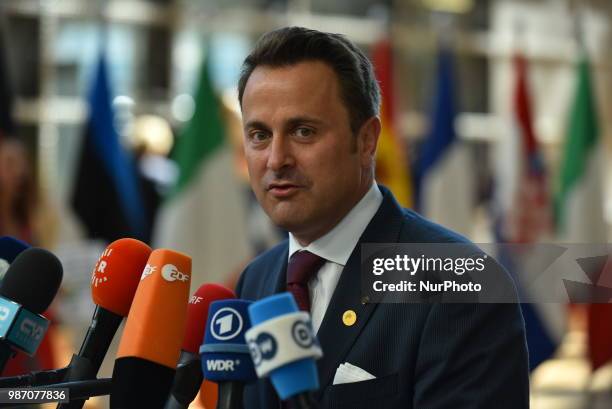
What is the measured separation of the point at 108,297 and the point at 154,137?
6.12 m

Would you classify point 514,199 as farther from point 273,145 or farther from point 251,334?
point 251,334

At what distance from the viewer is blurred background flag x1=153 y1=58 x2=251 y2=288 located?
6.84 m

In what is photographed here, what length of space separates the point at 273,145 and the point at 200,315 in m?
0.31

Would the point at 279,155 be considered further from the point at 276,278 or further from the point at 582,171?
the point at 582,171

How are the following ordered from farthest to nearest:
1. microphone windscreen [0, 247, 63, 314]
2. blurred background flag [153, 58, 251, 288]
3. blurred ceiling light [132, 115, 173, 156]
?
blurred ceiling light [132, 115, 173, 156]
blurred background flag [153, 58, 251, 288]
microphone windscreen [0, 247, 63, 314]

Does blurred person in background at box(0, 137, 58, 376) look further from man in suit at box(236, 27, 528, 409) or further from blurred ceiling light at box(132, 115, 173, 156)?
man in suit at box(236, 27, 528, 409)

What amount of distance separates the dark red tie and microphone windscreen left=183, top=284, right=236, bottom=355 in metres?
0.22

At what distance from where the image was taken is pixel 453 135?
25.5 ft

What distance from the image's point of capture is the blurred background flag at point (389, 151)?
7.36 meters

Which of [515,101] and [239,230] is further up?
[515,101]

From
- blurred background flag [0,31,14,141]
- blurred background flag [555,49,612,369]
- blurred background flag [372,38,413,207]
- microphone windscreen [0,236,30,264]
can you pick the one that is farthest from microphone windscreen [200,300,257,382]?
blurred background flag [555,49,612,369]

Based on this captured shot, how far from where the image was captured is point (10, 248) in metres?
1.90

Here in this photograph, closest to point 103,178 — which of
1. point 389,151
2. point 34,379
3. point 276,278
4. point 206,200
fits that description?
point 206,200

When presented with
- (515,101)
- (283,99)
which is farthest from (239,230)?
(283,99)
